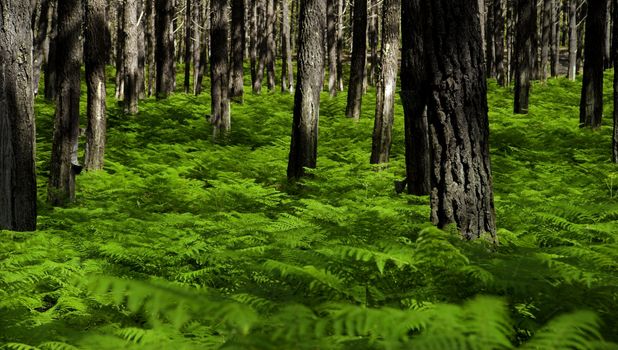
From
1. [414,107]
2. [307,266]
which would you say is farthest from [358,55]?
[307,266]

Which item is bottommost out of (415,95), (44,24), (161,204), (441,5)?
(161,204)

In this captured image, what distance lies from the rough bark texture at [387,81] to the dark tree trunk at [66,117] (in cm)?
531

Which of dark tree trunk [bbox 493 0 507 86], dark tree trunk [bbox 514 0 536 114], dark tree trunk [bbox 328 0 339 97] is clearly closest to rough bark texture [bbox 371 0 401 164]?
dark tree trunk [bbox 514 0 536 114]

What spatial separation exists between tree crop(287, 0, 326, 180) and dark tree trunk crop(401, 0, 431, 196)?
2607 millimetres

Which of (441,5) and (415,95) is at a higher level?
(441,5)

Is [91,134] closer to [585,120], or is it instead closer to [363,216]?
[363,216]

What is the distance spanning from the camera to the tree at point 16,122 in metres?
6.00

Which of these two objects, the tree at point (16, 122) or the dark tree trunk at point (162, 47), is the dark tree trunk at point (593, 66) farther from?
the dark tree trunk at point (162, 47)

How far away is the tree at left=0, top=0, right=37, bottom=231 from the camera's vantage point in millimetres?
5996

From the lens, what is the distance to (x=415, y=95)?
7711mm

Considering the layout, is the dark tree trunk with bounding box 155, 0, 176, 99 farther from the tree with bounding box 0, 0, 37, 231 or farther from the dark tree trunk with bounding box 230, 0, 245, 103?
the tree with bounding box 0, 0, 37, 231

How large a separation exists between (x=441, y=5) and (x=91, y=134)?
8.42m

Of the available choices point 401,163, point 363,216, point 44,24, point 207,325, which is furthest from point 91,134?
point 44,24

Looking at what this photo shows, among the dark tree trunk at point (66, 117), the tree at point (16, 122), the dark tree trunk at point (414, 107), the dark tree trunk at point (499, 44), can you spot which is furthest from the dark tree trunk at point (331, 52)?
the tree at point (16, 122)
